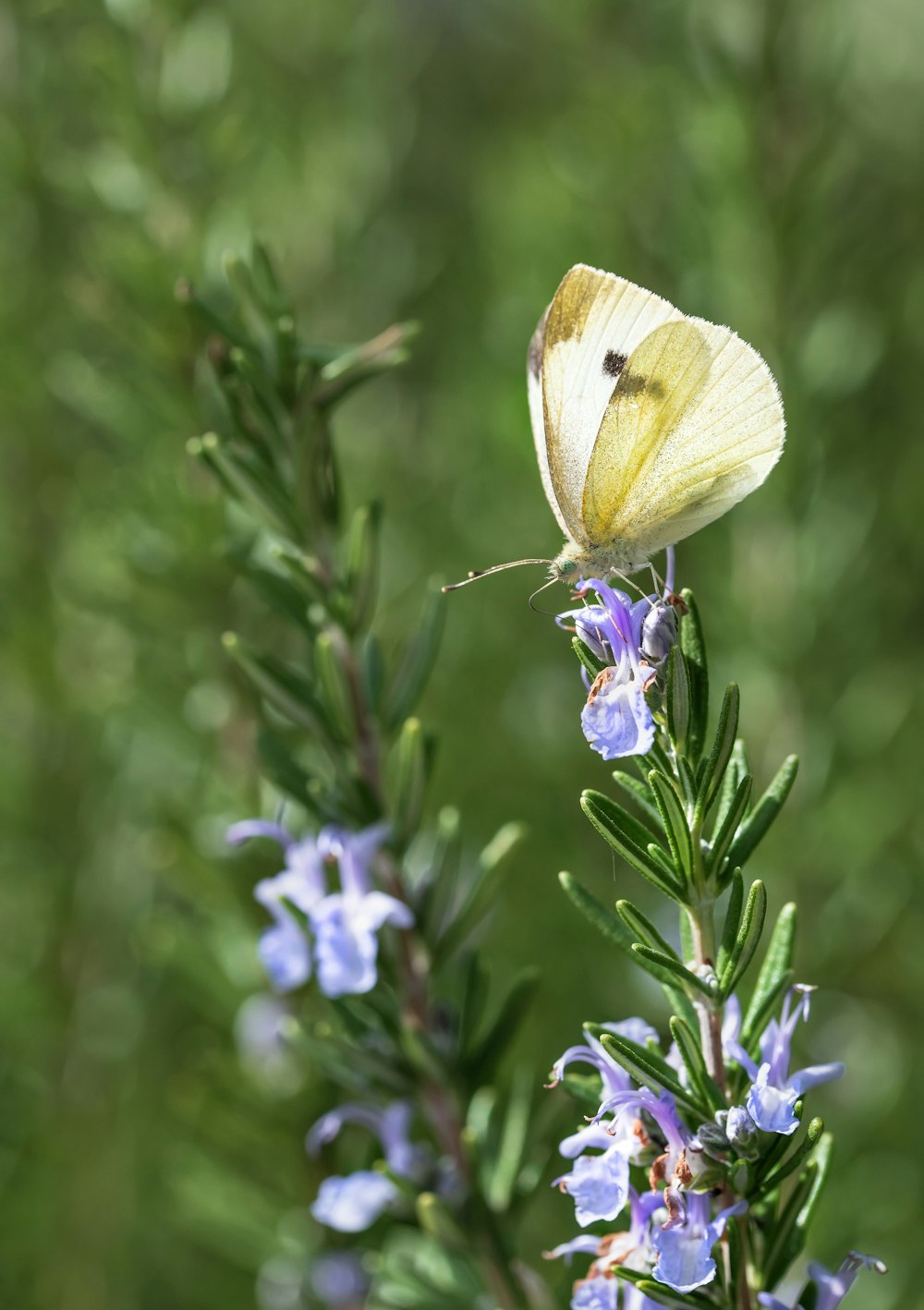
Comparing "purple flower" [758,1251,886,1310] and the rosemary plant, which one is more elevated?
the rosemary plant

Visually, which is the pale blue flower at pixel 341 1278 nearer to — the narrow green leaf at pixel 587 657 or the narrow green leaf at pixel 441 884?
the narrow green leaf at pixel 441 884

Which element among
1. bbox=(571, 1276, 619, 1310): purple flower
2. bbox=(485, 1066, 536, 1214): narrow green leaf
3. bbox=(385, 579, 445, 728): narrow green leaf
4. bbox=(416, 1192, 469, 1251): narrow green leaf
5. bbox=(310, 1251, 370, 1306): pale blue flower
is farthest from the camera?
bbox=(310, 1251, 370, 1306): pale blue flower

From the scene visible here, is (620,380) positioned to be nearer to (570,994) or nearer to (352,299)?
(570,994)

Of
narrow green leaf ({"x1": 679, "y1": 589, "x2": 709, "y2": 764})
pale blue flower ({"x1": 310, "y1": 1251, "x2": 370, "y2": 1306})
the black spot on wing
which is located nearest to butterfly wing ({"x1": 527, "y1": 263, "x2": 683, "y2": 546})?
the black spot on wing

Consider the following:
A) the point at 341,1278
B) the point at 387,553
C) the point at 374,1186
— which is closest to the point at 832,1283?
the point at 374,1186

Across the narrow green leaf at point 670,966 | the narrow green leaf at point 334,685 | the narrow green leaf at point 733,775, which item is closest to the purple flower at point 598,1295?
the narrow green leaf at point 670,966

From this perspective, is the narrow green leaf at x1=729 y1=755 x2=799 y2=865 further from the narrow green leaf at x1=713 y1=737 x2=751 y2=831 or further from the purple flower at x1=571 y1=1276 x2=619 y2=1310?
the purple flower at x1=571 y1=1276 x2=619 y2=1310
